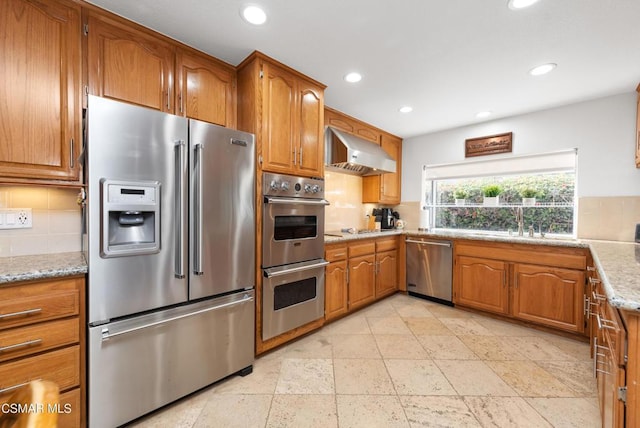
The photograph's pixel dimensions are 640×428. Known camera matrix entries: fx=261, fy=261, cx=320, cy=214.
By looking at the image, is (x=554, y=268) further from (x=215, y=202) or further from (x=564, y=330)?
(x=215, y=202)

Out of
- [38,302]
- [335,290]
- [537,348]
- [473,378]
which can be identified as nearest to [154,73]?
[38,302]

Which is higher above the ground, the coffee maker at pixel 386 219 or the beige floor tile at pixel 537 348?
the coffee maker at pixel 386 219

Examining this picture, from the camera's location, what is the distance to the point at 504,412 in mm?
1537

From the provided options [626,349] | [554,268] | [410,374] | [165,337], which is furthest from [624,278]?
[165,337]

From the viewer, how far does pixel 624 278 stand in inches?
43.4

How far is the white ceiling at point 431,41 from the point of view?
1.54 metres

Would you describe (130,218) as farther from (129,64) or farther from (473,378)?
(473,378)

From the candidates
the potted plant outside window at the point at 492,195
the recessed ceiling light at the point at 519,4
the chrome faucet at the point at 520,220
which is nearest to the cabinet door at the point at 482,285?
the chrome faucet at the point at 520,220

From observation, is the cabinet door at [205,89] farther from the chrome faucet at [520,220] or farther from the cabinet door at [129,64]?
the chrome faucet at [520,220]

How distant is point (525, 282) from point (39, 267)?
3722mm

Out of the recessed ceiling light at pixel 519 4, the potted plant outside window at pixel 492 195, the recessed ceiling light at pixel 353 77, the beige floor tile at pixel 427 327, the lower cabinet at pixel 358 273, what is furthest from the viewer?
the potted plant outside window at pixel 492 195

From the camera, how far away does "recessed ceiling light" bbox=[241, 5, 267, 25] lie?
154cm

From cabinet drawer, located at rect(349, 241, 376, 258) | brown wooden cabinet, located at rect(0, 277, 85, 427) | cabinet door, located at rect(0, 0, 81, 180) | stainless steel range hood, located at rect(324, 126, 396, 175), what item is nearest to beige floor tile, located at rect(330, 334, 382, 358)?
cabinet drawer, located at rect(349, 241, 376, 258)

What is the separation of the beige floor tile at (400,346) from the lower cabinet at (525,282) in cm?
110
